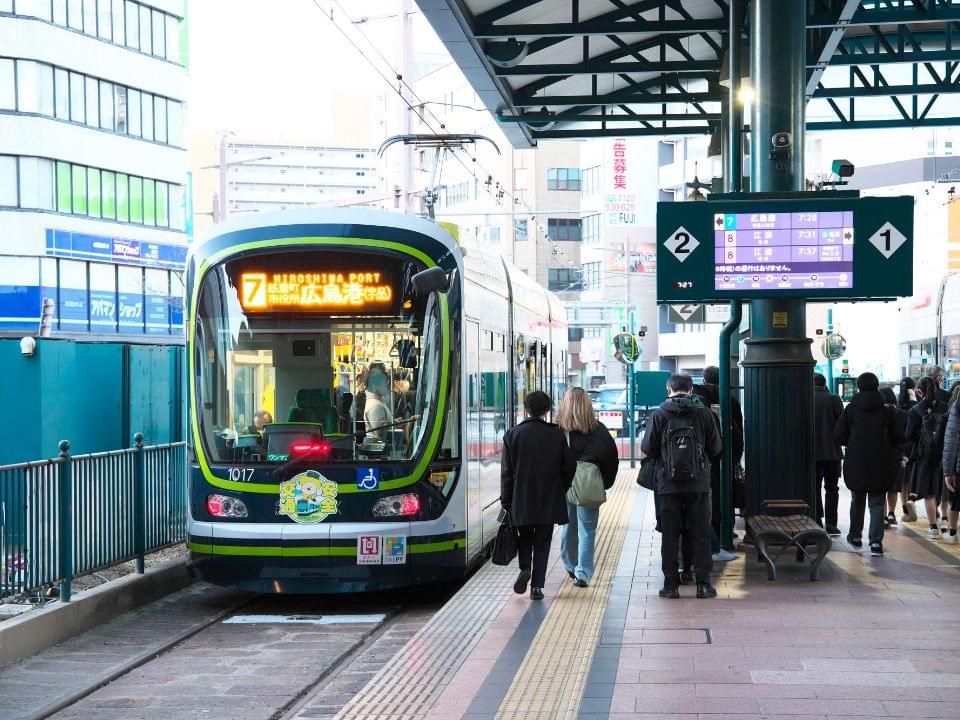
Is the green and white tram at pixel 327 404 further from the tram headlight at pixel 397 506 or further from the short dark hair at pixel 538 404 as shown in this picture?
the short dark hair at pixel 538 404

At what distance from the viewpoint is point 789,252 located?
39.2ft

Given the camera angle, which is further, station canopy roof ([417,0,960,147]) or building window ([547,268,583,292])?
building window ([547,268,583,292])

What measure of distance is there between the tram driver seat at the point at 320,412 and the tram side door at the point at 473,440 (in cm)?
106

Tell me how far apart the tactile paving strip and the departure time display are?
3.29 meters

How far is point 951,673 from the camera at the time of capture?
7.54m

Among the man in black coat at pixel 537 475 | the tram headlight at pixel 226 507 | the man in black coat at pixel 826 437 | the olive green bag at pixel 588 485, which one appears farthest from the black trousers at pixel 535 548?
the man in black coat at pixel 826 437

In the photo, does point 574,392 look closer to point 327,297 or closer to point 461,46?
point 327,297

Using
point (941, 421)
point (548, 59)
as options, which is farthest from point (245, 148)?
point (941, 421)

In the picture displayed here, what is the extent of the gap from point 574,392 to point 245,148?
120m

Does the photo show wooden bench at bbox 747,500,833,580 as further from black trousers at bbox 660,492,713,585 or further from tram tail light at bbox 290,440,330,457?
tram tail light at bbox 290,440,330,457

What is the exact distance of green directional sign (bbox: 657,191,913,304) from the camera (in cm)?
1195

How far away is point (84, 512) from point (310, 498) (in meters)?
1.65

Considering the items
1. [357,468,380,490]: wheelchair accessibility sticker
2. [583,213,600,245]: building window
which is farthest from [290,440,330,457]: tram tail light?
[583,213,600,245]: building window

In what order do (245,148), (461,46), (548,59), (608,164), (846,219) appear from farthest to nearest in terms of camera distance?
1. (245,148)
2. (608,164)
3. (548,59)
4. (461,46)
5. (846,219)
